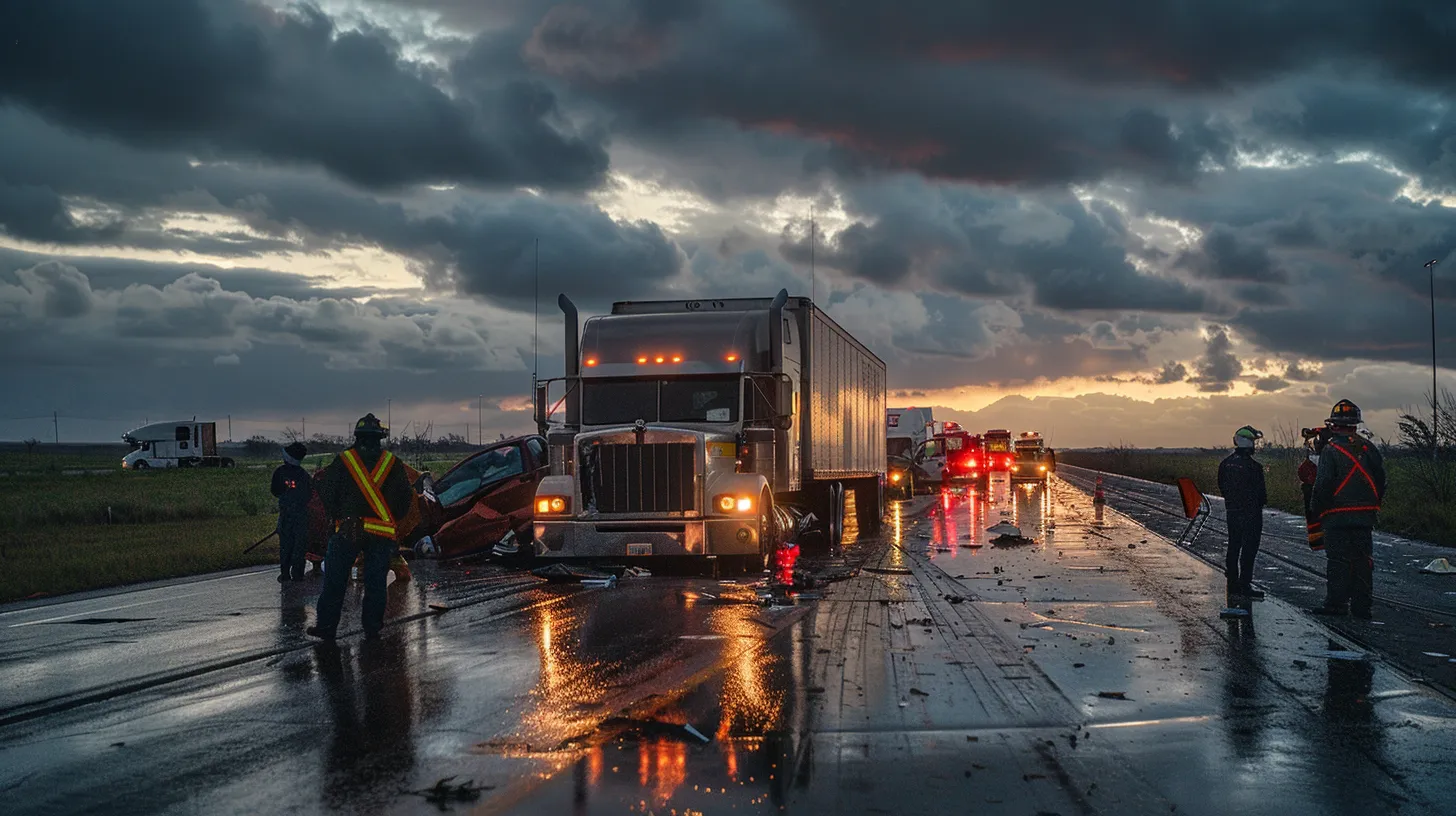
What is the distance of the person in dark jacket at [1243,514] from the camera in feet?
45.2

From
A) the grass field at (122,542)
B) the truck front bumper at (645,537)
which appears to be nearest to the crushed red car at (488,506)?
the truck front bumper at (645,537)

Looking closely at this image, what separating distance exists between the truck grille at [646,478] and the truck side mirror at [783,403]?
1655 mm

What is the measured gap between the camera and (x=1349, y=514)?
12.0m

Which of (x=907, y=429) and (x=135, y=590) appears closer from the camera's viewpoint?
(x=135, y=590)

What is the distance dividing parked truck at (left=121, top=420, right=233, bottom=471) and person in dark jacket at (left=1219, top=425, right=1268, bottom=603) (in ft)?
288

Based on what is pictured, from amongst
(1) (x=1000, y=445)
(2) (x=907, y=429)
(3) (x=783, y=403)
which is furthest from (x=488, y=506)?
(1) (x=1000, y=445)

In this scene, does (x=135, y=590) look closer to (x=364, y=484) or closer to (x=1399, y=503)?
(x=364, y=484)

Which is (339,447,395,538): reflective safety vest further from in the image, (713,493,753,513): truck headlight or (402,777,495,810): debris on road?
(402,777,495,810): debris on road

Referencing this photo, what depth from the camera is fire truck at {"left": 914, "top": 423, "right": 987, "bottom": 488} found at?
161 feet

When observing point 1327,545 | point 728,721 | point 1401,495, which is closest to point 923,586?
point 1327,545

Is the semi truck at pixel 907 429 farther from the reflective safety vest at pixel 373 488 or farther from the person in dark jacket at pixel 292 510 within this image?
the reflective safety vest at pixel 373 488

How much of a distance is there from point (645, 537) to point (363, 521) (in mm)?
5349

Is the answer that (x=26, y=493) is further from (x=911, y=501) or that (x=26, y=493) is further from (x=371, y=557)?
(x=371, y=557)

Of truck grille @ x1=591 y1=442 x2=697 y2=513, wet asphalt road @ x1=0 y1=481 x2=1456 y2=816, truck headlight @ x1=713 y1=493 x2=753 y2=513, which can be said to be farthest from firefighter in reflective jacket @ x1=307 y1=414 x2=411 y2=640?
truck headlight @ x1=713 y1=493 x2=753 y2=513
